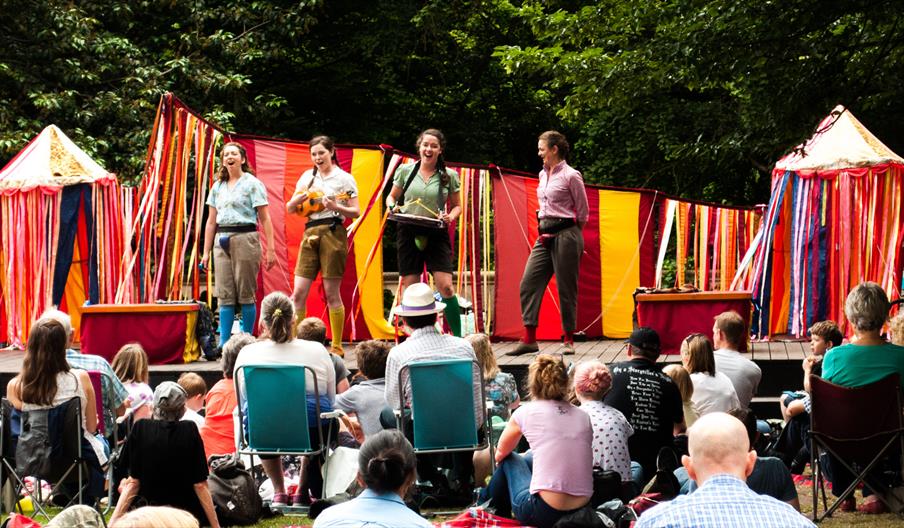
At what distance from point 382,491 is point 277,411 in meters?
2.82

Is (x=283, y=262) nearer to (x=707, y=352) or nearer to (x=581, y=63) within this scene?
(x=707, y=352)

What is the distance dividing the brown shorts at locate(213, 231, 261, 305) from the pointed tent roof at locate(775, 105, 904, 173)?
15.1ft

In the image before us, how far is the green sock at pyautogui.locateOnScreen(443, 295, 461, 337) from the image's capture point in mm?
10297

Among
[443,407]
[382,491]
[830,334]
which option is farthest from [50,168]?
[382,491]

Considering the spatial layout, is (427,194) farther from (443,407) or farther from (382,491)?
(382,491)

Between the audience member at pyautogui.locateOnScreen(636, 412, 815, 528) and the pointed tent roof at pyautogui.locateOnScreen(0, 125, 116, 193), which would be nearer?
the audience member at pyautogui.locateOnScreen(636, 412, 815, 528)

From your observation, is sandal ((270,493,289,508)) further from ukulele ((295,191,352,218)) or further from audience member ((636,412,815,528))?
audience member ((636,412,815,528))

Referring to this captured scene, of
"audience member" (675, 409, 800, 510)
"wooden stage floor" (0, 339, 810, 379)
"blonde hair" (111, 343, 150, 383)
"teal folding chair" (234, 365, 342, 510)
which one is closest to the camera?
"audience member" (675, 409, 800, 510)

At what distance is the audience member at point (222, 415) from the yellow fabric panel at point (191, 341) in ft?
8.05

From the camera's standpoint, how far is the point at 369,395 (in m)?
7.62

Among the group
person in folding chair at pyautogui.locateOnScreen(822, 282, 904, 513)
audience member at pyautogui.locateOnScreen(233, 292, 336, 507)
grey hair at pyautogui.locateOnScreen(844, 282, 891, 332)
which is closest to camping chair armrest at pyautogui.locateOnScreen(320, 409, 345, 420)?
audience member at pyautogui.locateOnScreen(233, 292, 336, 507)

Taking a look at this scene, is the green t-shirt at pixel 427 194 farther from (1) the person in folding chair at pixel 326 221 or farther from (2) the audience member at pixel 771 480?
(2) the audience member at pixel 771 480

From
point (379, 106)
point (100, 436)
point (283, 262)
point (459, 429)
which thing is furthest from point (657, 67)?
point (379, 106)

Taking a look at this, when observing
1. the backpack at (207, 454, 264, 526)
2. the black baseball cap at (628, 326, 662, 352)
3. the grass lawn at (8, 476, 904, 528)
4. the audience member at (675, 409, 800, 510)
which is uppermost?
the black baseball cap at (628, 326, 662, 352)
